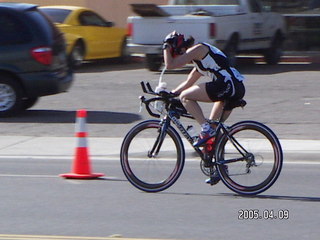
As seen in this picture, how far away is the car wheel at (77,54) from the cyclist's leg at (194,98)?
12944 millimetres

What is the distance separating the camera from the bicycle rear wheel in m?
8.20

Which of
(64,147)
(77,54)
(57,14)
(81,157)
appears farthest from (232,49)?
(81,157)

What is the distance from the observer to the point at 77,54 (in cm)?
2141

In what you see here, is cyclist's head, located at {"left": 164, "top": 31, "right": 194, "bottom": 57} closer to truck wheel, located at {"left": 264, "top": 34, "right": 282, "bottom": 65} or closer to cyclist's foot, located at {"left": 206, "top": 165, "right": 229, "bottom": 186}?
cyclist's foot, located at {"left": 206, "top": 165, "right": 229, "bottom": 186}

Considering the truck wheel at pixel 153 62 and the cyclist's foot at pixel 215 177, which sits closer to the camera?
the cyclist's foot at pixel 215 177

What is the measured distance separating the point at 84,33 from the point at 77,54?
0.56m

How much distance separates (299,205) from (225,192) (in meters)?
0.96

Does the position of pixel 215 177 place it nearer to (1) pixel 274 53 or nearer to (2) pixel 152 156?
(2) pixel 152 156

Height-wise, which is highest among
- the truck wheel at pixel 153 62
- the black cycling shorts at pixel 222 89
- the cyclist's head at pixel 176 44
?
the cyclist's head at pixel 176 44

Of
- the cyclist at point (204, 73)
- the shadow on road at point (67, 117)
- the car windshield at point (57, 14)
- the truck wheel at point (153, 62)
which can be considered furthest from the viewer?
the car windshield at point (57, 14)

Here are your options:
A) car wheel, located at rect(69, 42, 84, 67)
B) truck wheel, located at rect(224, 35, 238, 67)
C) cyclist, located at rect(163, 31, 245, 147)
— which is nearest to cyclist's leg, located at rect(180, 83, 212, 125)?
cyclist, located at rect(163, 31, 245, 147)

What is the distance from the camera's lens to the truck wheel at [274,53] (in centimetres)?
2189

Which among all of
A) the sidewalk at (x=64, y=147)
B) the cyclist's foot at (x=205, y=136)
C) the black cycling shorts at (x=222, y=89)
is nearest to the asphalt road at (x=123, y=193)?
the sidewalk at (x=64, y=147)

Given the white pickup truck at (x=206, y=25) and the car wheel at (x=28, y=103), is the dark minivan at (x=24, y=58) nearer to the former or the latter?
the car wheel at (x=28, y=103)
